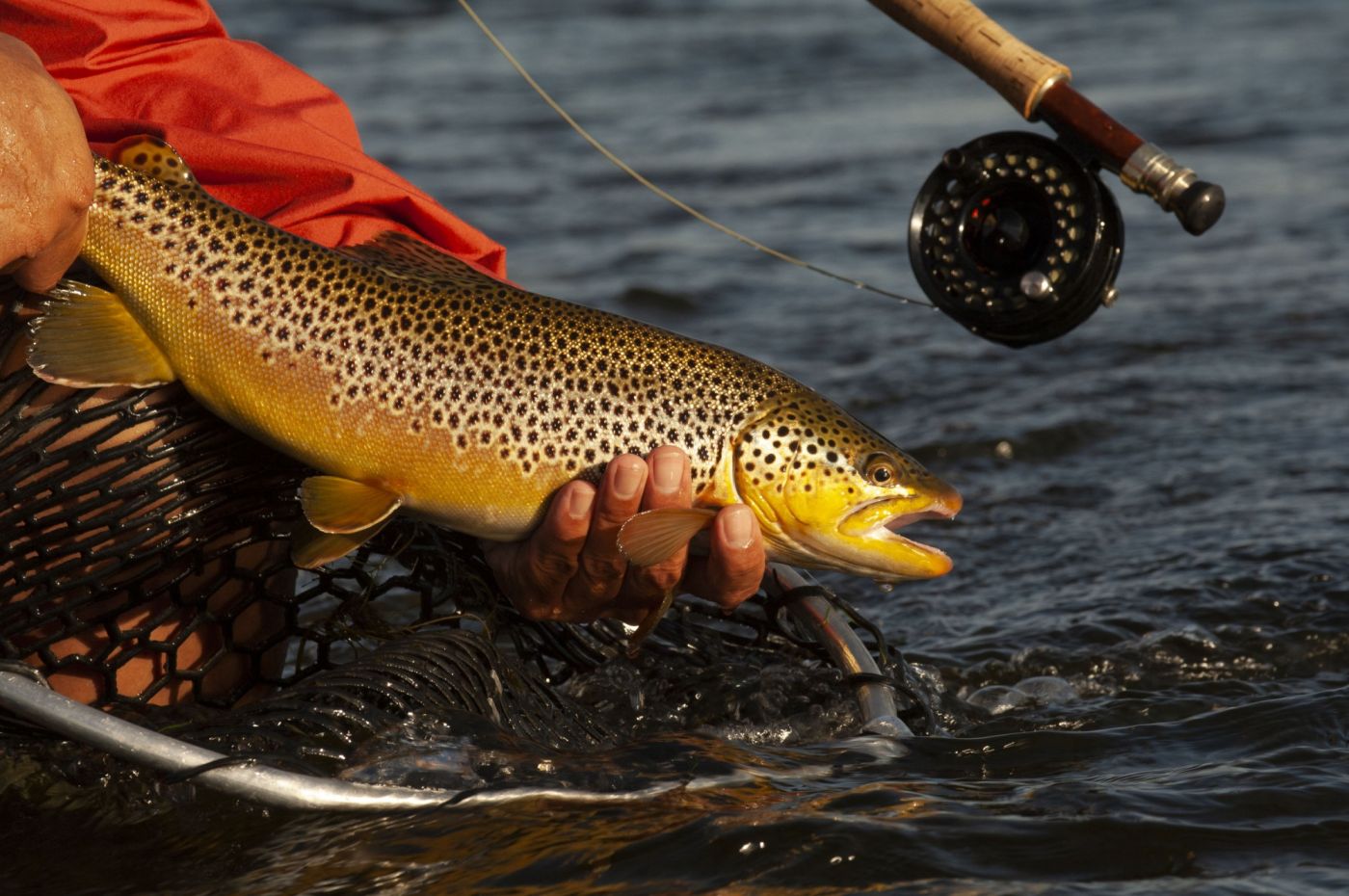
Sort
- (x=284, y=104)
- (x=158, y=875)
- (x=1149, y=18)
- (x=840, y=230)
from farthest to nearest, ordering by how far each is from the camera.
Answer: (x=1149, y=18) < (x=840, y=230) < (x=284, y=104) < (x=158, y=875)

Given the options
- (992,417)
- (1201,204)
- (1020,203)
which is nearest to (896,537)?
(1201,204)

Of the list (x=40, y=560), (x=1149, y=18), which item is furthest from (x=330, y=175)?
(x=1149, y=18)

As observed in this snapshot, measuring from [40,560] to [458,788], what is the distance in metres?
0.96

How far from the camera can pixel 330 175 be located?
384 centimetres

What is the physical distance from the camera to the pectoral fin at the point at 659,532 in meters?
3.30

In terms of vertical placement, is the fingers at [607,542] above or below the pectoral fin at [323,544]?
above

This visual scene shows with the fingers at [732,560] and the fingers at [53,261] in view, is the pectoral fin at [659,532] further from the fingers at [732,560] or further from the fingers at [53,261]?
the fingers at [53,261]

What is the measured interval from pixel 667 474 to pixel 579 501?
191mm

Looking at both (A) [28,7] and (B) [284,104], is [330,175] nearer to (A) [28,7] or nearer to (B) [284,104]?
(B) [284,104]

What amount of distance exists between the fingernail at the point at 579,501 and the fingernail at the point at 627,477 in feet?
0.23

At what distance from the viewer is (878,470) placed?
11.6 ft

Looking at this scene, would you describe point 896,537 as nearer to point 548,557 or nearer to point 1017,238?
point 548,557

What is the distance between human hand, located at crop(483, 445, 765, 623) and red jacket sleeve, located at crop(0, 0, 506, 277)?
821 millimetres

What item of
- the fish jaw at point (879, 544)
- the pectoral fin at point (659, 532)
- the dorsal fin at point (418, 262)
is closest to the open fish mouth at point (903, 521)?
the fish jaw at point (879, 544)
